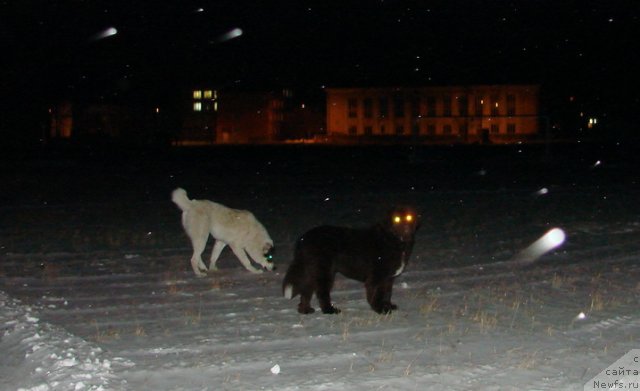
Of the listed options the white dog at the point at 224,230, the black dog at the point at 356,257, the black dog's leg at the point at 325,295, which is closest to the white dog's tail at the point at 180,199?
the white dog at the point at 224,230

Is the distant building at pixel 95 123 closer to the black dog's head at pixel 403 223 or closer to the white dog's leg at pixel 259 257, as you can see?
the white dog's leg at pixel 259 257

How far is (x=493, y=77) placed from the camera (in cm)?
9081

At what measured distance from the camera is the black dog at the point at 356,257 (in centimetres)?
873

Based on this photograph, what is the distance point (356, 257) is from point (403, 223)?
620 millimetres

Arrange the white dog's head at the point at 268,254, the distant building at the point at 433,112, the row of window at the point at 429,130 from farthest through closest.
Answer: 1. the distant building at the point at 433,112
2. the row of window at the point at 429,130
3. the white dog's head at the point at 268,254

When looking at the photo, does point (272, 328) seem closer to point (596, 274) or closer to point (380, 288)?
point (380, 288)

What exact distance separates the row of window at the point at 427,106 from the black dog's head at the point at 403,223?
77.9m

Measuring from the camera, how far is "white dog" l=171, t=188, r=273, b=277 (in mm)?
11422

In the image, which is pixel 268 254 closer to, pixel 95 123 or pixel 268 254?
pixel 268 254

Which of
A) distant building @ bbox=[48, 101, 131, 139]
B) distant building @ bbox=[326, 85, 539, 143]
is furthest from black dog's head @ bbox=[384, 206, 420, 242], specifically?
distant building @ bbox=[326, 85, 539, 143]

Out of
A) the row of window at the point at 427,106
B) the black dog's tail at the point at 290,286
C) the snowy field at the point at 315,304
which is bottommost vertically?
the snowy field at the point at 315,304

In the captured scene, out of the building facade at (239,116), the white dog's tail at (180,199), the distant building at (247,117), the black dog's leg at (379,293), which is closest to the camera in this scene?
the black dog's leg at (379,293)

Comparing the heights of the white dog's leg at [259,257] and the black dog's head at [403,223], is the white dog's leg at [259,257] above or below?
below

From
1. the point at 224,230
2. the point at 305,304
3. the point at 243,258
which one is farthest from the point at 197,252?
the point at 305,304
